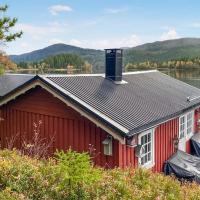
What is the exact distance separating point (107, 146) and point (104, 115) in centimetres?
87

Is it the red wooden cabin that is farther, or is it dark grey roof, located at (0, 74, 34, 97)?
dark grey roof, located at (0, 74, 34, 97)

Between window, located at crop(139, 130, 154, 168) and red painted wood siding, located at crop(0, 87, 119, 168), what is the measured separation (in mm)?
1316

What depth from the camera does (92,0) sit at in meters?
28.4

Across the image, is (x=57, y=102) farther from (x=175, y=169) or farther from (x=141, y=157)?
(x=175, y=169)

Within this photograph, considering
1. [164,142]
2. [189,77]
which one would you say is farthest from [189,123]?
[189,77]

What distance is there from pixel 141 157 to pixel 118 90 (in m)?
2.78

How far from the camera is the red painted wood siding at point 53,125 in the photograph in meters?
9.77

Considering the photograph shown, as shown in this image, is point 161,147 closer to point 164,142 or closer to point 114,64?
point 164,142

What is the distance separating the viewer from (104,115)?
9.35m

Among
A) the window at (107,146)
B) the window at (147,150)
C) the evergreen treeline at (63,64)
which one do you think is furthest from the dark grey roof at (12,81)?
the evergreen treeline at (63,64)

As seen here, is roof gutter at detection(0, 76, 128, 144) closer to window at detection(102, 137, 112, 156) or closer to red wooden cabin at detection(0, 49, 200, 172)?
red wooden cabin at detection(0, 49, 200, 172)

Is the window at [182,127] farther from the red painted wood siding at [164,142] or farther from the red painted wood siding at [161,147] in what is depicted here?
the red painted wood siding at [164,142]

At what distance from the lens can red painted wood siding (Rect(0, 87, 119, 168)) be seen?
9.77 m

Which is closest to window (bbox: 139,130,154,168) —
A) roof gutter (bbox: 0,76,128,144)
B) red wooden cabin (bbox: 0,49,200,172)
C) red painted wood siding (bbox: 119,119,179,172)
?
red wooden cabin (bbox: 0,49,200,172)
